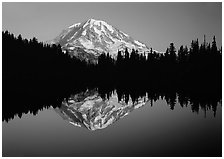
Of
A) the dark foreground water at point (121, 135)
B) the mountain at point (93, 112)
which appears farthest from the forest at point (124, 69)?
the dark foreground water at point (121, 135)

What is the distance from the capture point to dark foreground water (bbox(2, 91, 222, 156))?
591 inches

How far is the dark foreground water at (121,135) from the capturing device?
15.0 meters

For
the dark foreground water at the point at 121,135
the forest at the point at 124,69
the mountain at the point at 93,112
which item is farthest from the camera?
the forest at the point at 124,69

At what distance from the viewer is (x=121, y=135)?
1877cm

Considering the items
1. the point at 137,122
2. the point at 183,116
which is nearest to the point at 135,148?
the point at 137,122

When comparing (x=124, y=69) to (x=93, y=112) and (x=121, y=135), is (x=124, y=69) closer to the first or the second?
(x=93, y=112)

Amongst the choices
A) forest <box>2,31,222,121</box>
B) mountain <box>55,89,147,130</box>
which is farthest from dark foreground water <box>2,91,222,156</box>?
forest <box>2,31,222,121</box>

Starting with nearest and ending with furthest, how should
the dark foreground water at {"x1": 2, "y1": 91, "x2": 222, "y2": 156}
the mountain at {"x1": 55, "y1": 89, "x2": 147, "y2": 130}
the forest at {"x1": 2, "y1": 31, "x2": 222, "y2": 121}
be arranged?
the dark foreground water at {"x1": 2, "y1": 91, "x2": 222, "y2": 156}, the mountain at {"x1": 55, "y1": 89, "x2": 147, "y2": 130}, the forest at {"x1": 2, "y1": 31, "x2": 222, "y2": 121}

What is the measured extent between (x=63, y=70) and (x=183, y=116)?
86504 millimetres

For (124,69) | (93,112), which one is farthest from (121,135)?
(124,69)

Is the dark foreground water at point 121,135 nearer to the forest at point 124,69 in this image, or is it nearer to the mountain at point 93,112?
the mountain at point 93,112

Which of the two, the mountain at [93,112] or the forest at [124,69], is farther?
the forest at [124,69]

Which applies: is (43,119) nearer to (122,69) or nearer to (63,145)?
(63,145)

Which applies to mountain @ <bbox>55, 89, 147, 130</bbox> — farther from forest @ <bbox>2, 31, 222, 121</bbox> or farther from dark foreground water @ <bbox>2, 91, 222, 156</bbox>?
forest @ <bbox>2, 31, 222, 121</bbox>
